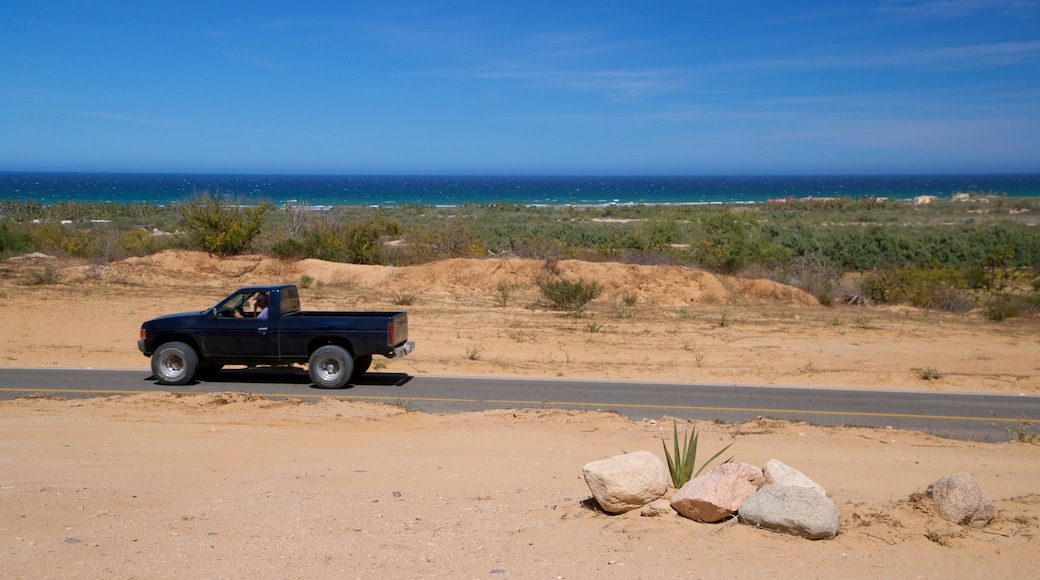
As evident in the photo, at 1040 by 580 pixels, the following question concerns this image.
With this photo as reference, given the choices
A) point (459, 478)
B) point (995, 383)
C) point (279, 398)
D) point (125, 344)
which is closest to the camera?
point (459, 478)

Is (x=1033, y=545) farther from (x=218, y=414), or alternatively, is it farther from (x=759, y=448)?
(x=218, y=414)

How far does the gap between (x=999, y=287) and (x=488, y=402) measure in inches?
1189

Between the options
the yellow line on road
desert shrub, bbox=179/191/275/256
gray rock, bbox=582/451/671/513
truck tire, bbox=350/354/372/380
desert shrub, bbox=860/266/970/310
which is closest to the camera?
gray rock, bbox=582/451/671/513

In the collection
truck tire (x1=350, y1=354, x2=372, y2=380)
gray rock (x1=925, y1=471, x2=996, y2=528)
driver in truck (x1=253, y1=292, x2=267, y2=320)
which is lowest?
truck tire (x1=350, y1=354, x2=372, y2=380)

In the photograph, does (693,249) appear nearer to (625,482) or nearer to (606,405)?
(606,405)

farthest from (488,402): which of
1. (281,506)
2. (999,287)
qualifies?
(999,287)

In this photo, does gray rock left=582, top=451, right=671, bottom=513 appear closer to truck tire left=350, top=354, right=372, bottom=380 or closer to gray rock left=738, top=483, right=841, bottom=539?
gray rock left=738, top=483, right=841, bottom=539

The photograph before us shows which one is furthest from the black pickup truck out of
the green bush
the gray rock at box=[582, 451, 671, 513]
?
the green bush

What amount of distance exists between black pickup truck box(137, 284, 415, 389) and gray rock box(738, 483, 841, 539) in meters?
9.23

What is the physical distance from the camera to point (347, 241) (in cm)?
3925

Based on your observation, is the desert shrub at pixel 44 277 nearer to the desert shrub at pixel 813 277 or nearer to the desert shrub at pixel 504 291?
the desert shrub at pixel 504 291

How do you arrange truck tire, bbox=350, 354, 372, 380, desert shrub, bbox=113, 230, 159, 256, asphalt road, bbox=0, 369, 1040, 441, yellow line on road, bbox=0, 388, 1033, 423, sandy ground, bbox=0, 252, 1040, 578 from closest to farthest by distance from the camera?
sandy ground, bbox=0, 252, 1040, 578, asphalt road, bbox=0, 369, 1040, 441, yellow line on road, bbox=0, 388, 1033, 423, truck tire, bbox=350, 354, 372, 380, desert shrub, bbox=113, 230, 159, 256

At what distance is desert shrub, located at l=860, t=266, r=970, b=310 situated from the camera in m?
31.8

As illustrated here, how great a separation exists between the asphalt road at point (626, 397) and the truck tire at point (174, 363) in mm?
249
